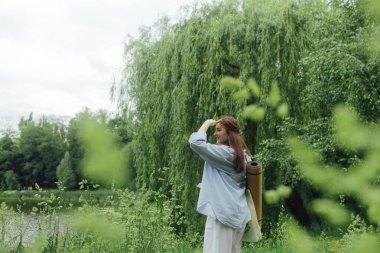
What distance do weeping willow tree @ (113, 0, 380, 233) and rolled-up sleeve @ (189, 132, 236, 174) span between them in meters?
4.09

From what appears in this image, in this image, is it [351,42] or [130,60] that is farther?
[130,60]

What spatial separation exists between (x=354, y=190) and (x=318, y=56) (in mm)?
6430

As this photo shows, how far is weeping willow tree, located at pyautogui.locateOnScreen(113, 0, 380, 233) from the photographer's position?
24.0 feet

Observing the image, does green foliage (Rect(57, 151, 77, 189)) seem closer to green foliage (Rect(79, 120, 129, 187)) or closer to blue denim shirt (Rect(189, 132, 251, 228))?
blue denim shirt (Rect(189, 132, 251, 228))

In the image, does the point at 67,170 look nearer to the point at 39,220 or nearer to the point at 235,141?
the point at 235,141

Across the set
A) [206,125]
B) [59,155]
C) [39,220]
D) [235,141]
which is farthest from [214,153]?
[39,220]

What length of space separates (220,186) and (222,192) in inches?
1.6

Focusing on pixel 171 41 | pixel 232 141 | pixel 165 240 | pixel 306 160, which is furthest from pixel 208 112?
pixel 306 160

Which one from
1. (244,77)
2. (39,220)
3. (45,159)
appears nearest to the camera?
(39,220)

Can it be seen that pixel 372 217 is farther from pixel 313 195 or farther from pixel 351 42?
pixel 313 195

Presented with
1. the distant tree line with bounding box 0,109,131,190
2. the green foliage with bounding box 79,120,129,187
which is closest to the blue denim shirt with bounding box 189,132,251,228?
the distant tree line with bounding box 0,109,131,190

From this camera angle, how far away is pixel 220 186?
3061mm

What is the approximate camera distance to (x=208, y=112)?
8141 mm

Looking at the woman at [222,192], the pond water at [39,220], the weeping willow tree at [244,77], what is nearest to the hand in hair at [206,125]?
the woman at [222,192]
